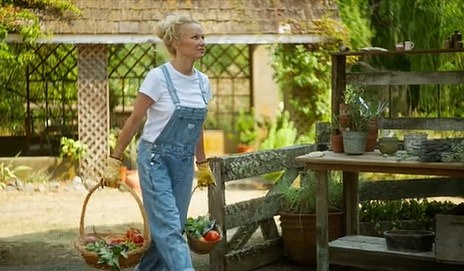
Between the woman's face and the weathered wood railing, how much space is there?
4.71 ft

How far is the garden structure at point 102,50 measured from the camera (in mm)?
13062

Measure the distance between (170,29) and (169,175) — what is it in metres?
0.86

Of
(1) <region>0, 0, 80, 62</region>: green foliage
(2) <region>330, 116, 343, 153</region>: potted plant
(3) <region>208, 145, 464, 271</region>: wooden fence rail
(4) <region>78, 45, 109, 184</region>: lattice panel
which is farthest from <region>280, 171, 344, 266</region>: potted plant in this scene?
(4) <region>78, 45, 109, 184</region>: lattice panel

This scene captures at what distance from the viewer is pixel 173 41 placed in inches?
209

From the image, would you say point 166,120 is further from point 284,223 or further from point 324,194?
point 284,223

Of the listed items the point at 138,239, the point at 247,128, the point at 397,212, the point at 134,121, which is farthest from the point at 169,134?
the point at 247,128

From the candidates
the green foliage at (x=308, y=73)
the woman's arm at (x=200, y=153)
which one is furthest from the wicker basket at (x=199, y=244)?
the green foliage at (x=308, y=73)

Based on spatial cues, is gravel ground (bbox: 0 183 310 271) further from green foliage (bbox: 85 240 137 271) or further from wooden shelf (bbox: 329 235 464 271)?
green foliage (bbox: 85 240 137 271)

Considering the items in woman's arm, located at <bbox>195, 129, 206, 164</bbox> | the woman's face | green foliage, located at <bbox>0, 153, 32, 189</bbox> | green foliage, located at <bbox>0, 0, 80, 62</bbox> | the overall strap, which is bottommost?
green foliage, located at <bbox>0, 153, 32, 189</bbox>

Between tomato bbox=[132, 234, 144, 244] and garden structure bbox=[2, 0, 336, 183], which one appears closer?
tomato bbox=[132, 234, 144, 244]

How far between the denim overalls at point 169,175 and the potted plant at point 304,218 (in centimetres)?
195

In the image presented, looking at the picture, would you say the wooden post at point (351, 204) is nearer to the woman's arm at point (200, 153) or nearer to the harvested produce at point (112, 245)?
the woman's arm at point (200, 153)

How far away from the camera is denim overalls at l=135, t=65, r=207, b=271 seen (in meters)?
5.22

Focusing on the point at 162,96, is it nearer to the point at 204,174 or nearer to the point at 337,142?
the point at 204,174
